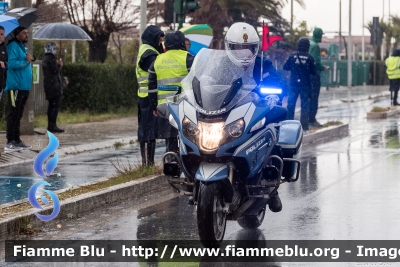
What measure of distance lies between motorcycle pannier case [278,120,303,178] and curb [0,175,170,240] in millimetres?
2119

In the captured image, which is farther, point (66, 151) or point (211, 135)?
point (66, 151)

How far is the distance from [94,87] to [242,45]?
1521 cm

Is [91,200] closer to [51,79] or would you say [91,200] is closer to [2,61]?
[2,61]

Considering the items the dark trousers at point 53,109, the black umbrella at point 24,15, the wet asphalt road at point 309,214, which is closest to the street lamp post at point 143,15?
the dark trousers at point 53,109

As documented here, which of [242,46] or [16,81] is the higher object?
[242,46]

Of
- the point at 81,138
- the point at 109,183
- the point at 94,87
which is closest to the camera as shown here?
the point at 109,183

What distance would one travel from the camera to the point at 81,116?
72.5 ft

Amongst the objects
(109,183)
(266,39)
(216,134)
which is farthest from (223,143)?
(266,39)

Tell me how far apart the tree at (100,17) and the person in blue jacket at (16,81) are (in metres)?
16.6

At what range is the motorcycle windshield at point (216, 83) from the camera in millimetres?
7812

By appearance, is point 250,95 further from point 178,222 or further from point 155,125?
point 155,125

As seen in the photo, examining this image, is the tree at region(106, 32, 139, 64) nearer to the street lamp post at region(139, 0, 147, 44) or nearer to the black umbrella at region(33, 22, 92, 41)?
the black umbrella at region(33, 22, 92, 41)

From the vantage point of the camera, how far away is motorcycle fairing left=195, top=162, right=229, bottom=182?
7.66 m

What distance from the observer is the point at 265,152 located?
26.8ft
